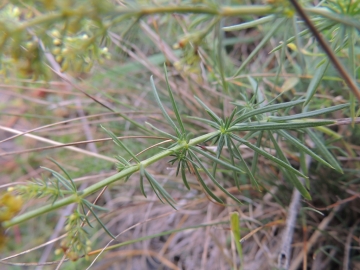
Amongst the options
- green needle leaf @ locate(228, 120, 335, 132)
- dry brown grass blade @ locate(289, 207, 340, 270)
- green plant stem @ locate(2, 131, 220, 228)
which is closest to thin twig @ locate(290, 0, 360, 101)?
green needle leaf @ locate(228, 120, 335, 132)

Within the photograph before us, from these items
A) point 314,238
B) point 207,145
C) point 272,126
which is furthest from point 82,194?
point 314,238

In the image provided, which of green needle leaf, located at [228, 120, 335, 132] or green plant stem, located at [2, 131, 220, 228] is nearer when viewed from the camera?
green plant stem, located at [2, 131, 220, 228]

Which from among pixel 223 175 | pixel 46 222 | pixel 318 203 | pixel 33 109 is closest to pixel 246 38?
pixel 223 175

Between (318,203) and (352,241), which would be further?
(318,203)

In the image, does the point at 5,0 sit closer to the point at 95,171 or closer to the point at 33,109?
the point at 95,171

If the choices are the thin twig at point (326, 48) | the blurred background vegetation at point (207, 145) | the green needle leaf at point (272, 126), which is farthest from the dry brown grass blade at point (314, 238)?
the thin twig at point (326, 48)

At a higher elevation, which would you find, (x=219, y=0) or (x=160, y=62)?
(x=219, y=0)

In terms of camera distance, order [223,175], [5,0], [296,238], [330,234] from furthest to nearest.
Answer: [223,175] < [296,238] < [330,234] < [5,0]

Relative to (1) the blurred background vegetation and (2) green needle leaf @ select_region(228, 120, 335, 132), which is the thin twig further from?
(2) green needle leaf @ select_region(228, 120, 335, 132)

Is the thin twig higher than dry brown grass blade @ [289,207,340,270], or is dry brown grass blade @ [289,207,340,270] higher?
the thin twig
